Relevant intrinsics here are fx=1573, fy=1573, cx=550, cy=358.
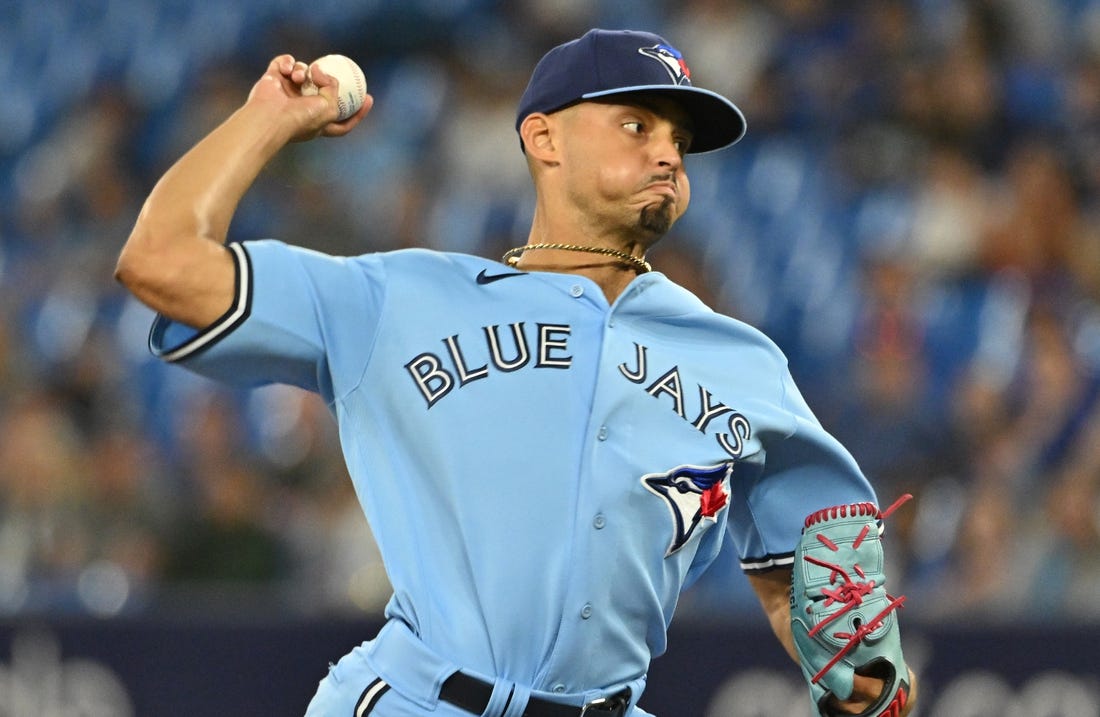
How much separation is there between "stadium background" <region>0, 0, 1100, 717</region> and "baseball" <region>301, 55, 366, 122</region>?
281 cm

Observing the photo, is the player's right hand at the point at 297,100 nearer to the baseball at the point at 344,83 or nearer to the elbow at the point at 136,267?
the baseball at the point at 344,83

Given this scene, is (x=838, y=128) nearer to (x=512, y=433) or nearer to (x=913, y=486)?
(x=913, y=486)

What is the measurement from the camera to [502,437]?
8.74 ft

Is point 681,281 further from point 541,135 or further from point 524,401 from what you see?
point 524,401

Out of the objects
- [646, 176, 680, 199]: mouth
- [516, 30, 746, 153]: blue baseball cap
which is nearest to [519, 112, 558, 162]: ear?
[516, 30, 746, 153]: blue baseball cap

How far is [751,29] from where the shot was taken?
8258mm

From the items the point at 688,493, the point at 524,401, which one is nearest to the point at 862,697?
the point at 688,493

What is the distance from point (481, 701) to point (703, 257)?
16.3ft

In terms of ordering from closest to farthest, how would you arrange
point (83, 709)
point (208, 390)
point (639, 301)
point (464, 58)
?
point (639, 301)
point (83, 709)
point (208, 390)
point (464, 58)

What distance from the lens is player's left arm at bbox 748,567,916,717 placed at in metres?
3.03

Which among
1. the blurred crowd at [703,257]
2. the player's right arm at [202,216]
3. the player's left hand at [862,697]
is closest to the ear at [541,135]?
the player's right arm at [202,216]

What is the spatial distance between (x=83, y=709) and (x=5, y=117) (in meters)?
5.82

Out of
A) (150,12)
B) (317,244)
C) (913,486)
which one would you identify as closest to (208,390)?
(317,244)

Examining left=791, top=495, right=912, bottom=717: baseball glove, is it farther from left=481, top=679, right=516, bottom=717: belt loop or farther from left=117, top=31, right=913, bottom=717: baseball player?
left=481, top=679, right=516, bottom=717: belt loop
